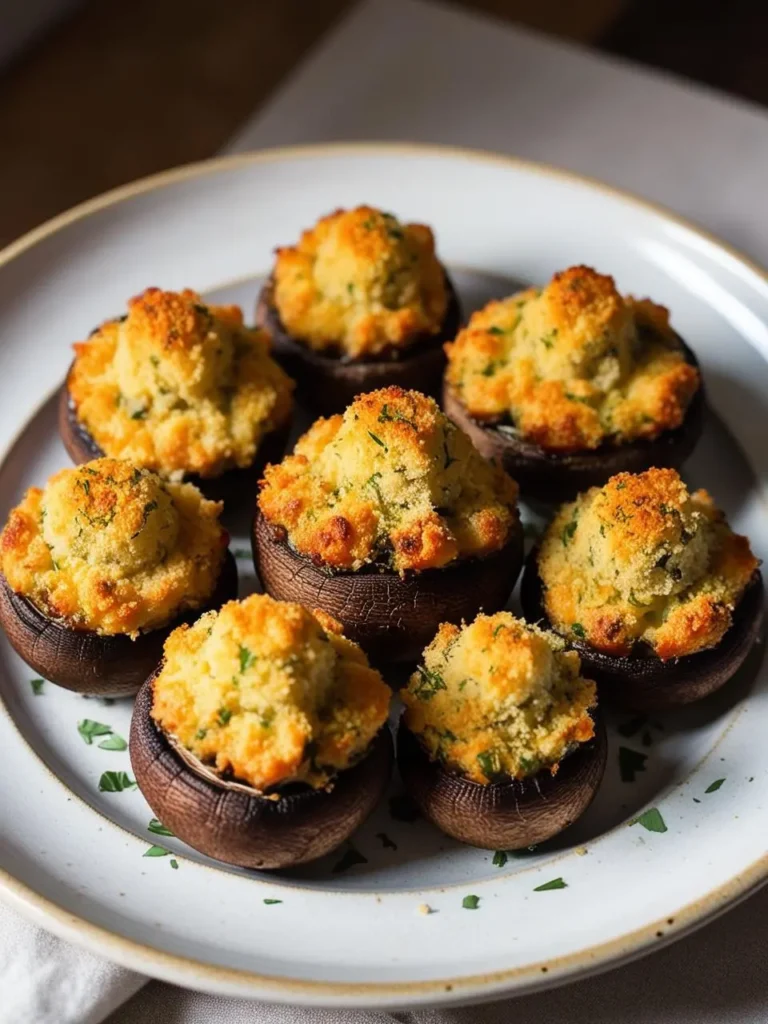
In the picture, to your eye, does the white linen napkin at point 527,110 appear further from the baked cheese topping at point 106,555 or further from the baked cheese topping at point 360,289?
the baked cheese topping at point 106,555

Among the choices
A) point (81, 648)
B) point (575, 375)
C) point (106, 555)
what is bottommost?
point (81, 648)

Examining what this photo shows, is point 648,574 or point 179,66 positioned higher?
point 648,574

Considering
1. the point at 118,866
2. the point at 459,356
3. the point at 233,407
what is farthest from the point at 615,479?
the point at 118,866

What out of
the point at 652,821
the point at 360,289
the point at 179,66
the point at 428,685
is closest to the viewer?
the point at 428,685

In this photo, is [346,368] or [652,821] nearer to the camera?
[652,821]

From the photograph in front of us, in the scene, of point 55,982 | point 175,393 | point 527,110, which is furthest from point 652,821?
point 527,110

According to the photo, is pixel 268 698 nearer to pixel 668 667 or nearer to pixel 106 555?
pixel 106 555

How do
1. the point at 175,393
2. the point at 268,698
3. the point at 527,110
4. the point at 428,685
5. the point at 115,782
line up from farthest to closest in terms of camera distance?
the point at 527,110
the point at 175,393
the point at 115,782
the point at 428,685
the point at 268,698

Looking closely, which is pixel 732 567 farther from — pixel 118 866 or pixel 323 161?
pixel 323 161

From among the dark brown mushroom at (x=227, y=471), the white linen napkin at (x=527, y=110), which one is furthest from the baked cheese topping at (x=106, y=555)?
the white linen napkin at (x=527, y=110)
